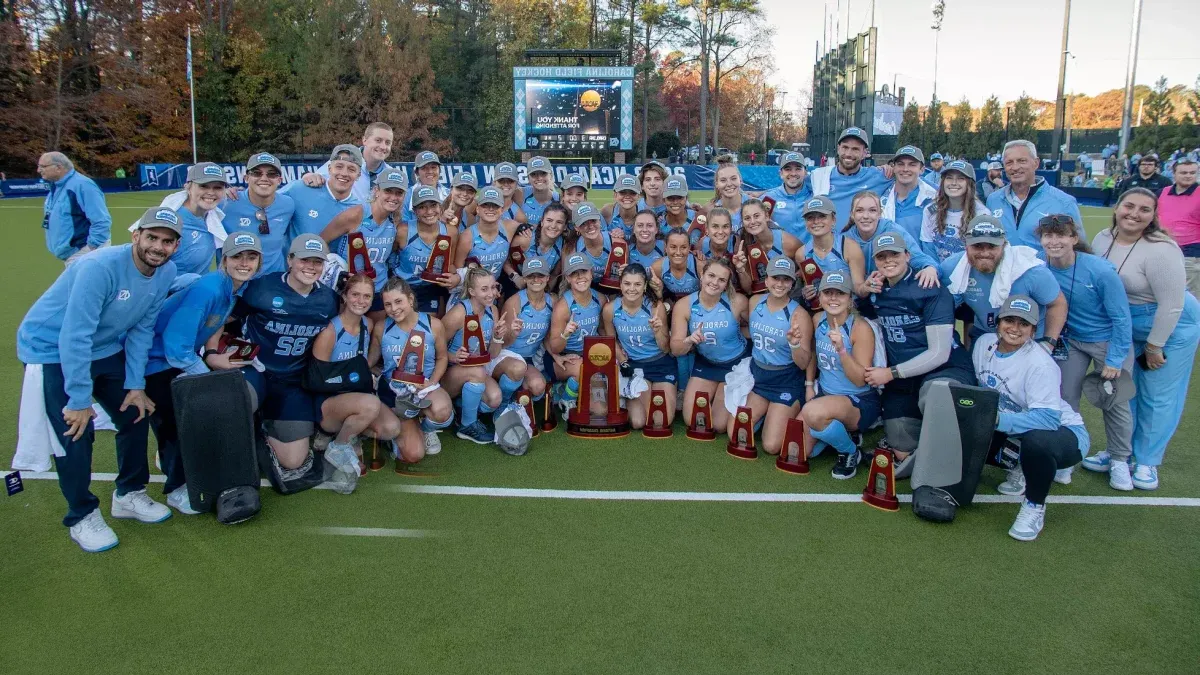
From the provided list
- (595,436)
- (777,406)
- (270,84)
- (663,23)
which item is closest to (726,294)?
(777,406)

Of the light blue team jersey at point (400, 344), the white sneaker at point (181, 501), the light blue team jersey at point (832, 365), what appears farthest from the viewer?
the light blue team jersey at point (400, 344)

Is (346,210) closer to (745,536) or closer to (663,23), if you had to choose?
(745,536)

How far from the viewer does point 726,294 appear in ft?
19.4

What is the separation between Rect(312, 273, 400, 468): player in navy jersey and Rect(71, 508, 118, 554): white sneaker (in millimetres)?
1304

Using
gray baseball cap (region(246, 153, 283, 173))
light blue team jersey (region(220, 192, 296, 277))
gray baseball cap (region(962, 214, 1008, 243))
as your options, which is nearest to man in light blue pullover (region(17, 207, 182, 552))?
light blue team jersey (region(220, 192, 296, 277))

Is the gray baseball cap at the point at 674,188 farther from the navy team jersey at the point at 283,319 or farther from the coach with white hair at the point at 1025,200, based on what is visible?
the navy team jersey at the point at 283,319

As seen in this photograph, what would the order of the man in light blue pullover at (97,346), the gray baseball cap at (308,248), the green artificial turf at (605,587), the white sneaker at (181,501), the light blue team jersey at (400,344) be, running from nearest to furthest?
the green artificial turf at (605,587), the man in light blue pullover at (97,346), the white sneaker at (181,501), the gray baseball cap at (308,248), the light blue team jersey at (400,344)

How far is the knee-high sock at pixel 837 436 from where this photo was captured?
5.08m

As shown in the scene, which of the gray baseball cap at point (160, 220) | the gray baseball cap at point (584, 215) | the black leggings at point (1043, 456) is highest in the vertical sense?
the gray baseball cap at point (584, 215)

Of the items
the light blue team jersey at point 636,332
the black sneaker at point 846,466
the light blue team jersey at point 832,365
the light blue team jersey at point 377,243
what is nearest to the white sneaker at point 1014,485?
the black sneaker at point 846,466

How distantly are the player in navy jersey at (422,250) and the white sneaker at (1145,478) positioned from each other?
16.0ft

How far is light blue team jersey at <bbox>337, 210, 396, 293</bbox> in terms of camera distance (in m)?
5.93

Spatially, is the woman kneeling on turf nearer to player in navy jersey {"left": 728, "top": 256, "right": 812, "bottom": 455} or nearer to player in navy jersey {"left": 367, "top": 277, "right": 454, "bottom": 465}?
player in navy jersey {"left": 728, "top": 256, "right": 812, "bottom": 455}

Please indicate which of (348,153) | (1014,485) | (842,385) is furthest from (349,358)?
(1014,485)
